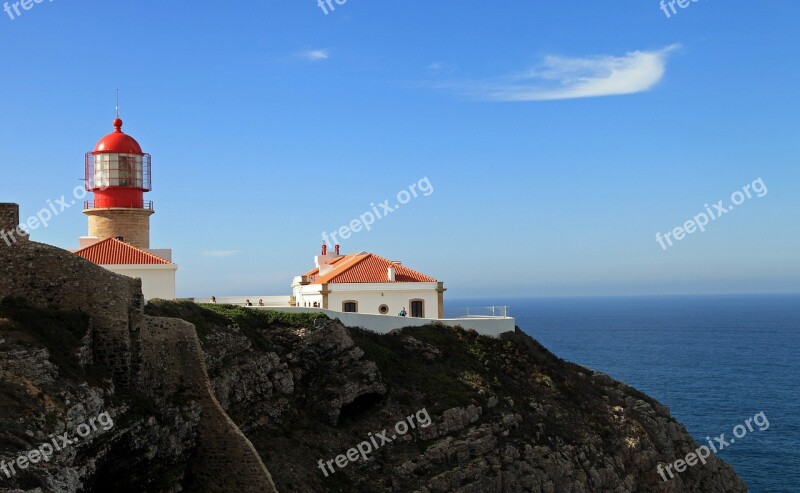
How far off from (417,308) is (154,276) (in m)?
13.6

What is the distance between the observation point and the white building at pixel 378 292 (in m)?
45.9

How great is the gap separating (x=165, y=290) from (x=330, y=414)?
36.5 feet

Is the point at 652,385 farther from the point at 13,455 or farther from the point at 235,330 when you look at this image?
the point at 13,455

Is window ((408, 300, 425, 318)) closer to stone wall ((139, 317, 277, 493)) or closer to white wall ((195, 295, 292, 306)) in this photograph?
A: white wall ((195, 295, 292, 306))

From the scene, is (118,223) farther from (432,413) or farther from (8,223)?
(8,223)

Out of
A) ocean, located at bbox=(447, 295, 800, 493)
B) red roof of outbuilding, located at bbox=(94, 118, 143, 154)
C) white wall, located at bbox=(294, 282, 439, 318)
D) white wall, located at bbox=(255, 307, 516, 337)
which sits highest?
red roof of outbuilding, located at bbox=(94, 118, 143, 154)

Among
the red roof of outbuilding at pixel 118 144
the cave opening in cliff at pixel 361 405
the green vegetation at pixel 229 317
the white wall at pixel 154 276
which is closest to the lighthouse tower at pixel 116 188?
the red roof of outbuilding at pixel 118 144

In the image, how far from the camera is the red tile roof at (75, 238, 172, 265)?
40.2 m

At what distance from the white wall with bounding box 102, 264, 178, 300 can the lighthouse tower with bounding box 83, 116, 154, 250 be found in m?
5.90

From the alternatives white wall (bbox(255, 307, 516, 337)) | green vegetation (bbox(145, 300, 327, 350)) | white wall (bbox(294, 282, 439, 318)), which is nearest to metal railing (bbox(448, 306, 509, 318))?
white wall (bbox(255, 307, 516, 337))

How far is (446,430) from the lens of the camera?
35156 millimetres

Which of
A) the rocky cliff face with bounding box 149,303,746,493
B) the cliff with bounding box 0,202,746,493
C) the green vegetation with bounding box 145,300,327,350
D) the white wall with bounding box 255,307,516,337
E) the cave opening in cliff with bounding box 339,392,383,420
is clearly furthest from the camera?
the white wall with bounding box 255,307,516,337

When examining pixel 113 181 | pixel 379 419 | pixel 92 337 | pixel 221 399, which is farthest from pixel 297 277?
pixel 92 337

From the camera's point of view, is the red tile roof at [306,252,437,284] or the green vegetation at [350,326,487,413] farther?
the red tile roof at [306,252,437,284]
